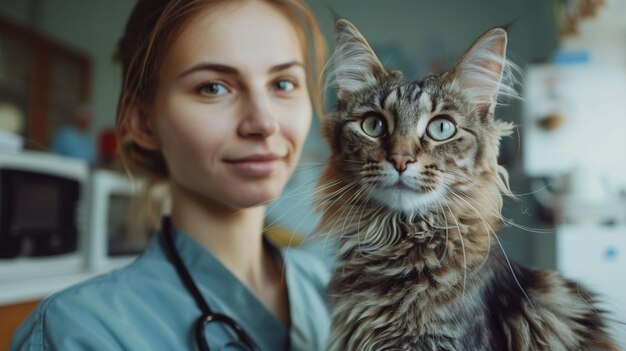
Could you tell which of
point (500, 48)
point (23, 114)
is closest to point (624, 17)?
point (500, 48)

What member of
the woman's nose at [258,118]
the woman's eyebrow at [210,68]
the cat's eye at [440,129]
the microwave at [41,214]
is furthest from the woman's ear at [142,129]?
the microwave at [41,214]

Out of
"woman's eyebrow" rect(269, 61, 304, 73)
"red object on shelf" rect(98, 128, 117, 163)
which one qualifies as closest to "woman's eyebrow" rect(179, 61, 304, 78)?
"woman's eyebrow" rect(269, 61, 304, 73)

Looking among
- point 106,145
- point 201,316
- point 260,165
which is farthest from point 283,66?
point 106,145

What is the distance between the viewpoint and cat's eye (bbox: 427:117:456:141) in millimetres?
403

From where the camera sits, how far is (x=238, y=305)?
76 cm

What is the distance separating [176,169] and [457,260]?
1.45 feet

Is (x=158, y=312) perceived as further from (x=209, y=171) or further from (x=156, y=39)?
(x=156, y=39)

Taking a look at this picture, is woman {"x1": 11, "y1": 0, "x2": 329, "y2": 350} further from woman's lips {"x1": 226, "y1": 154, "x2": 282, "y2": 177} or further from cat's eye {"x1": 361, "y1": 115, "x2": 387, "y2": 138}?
cat's eye {"x1": 361, "y1": 115, "x2": 387, "y2": 138}

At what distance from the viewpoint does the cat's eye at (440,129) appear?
15.8 inches

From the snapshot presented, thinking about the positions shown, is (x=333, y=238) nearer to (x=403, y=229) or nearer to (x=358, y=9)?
(x=403, y=229)

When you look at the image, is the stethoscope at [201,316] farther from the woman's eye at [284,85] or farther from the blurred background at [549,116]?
the woman's eye at [284,85]

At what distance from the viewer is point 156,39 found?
0.69 metres

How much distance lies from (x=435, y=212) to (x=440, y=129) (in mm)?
78

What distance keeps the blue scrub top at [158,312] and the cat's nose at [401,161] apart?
406 mm
